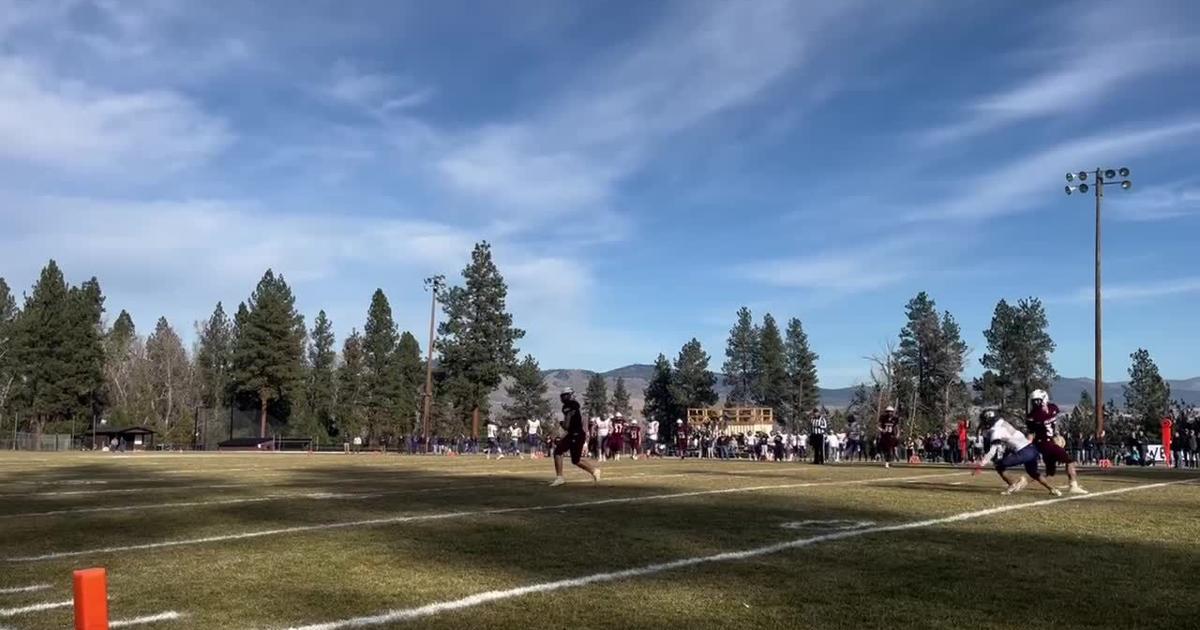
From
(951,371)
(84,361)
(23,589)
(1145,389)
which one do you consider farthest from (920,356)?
(23,589)

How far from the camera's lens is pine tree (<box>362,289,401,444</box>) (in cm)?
8856

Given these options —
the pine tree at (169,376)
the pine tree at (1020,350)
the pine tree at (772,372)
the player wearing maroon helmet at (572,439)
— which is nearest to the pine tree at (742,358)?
the pine tree at (772,372)

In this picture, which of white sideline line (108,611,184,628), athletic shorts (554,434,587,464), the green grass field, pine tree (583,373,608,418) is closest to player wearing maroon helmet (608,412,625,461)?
athletic shorts (554,434,587,464)

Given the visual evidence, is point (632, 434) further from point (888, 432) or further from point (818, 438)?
point (888, 432)

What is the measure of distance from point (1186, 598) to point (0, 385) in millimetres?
93090

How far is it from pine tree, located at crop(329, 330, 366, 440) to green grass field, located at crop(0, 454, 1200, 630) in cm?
7739

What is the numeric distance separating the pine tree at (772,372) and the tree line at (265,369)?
103 ft

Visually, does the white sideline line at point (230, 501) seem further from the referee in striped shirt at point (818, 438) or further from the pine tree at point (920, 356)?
the pine tree at point (920, 356)

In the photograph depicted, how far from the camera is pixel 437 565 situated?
26.8 feet

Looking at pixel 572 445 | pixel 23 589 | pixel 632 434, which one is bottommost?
pixel 632 434

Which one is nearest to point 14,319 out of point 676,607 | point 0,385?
point 0,385

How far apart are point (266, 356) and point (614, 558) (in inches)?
3208

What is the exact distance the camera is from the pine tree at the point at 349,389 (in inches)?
3610

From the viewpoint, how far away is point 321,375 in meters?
100
